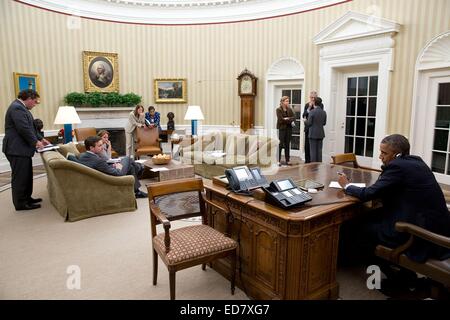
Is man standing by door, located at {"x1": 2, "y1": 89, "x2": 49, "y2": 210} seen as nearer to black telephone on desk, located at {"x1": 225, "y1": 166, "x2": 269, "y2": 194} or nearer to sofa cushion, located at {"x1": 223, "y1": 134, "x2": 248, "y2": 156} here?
black telephone on desk, located at {"x1": 225, "y1": 166, "x2": 269, "y2": 194}

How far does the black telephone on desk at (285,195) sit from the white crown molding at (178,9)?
6412mm

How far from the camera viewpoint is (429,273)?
2283 millimetres

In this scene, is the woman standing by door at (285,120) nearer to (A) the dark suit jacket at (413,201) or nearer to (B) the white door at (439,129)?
(B) the white door at (439,129)

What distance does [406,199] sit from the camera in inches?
96.9

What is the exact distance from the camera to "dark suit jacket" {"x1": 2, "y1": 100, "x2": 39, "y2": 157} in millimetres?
4502

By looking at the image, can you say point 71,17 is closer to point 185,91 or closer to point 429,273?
point 185,91

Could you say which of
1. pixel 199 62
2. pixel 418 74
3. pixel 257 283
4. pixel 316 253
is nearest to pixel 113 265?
pixel 257 283

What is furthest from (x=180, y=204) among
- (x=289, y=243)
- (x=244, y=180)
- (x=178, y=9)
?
(x=178, y=9)

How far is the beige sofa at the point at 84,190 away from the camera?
13.9 ft

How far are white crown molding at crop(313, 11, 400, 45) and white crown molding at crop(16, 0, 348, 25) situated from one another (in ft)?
2.79

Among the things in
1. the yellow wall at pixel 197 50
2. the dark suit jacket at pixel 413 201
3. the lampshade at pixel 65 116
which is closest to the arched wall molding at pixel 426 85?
the yellow wall at pixel 197 50

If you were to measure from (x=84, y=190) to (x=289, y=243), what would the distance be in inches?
121

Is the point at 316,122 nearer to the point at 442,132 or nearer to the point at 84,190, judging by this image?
the point at 442,132

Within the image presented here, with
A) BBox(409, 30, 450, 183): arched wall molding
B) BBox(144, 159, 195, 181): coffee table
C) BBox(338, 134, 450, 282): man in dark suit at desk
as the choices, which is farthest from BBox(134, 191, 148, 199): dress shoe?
BBox(409, 30, 450, 183): arched wall molding
